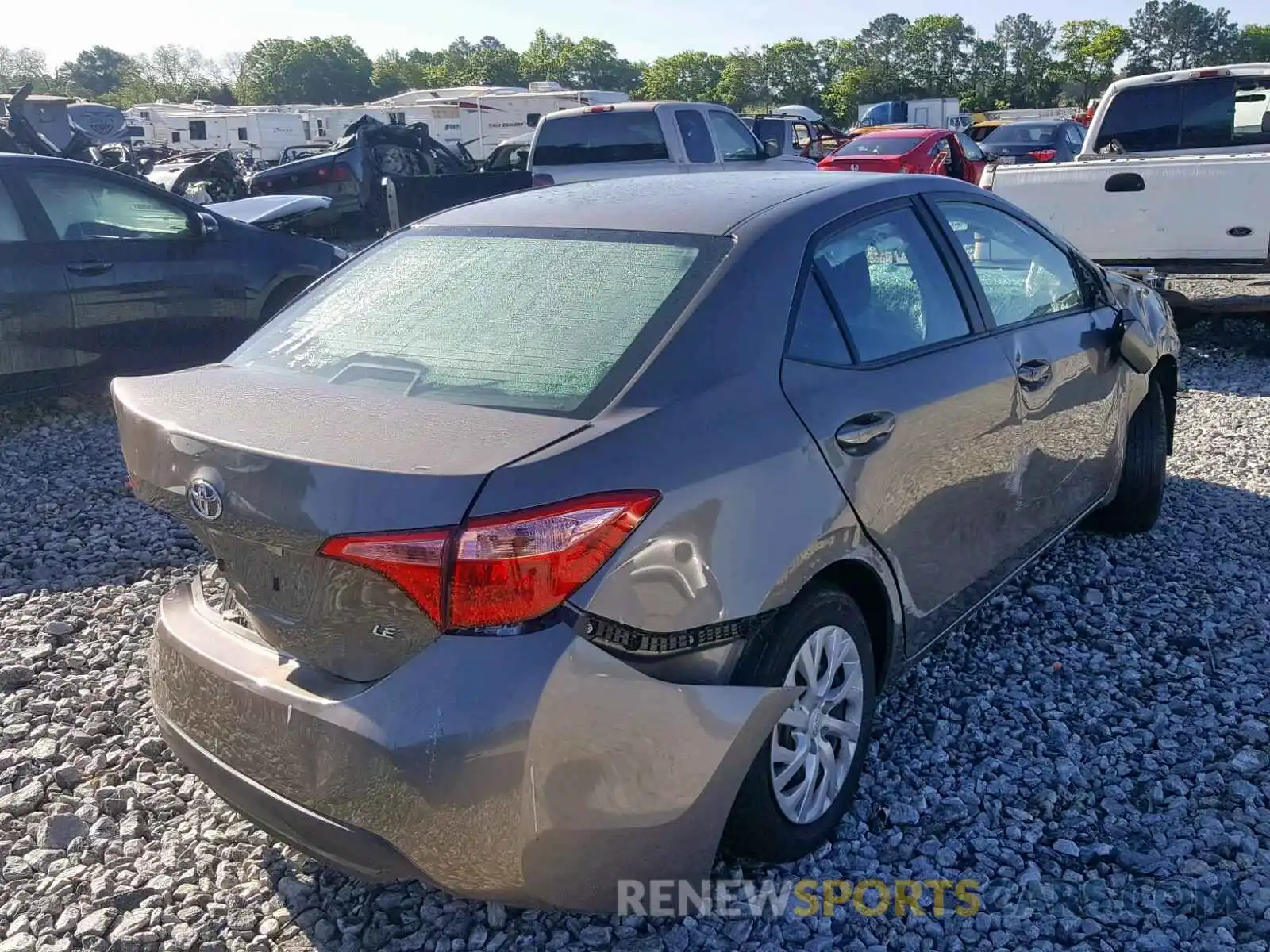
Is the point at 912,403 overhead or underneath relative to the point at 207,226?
underneath

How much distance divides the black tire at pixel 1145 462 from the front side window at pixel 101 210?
590cm

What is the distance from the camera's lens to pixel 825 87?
8219cm

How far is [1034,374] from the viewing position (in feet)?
11.7

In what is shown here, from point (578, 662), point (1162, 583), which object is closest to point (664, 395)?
point (578, 662)

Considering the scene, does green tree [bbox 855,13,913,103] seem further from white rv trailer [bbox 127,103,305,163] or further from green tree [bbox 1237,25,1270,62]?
white rv trailer [bbox 127,103,305,163]

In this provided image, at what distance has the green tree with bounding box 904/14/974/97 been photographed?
82.4 meters

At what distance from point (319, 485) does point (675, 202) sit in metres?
1.42

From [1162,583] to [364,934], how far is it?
3277 mm

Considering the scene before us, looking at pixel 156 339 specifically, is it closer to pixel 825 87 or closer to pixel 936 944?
pixel 936 944

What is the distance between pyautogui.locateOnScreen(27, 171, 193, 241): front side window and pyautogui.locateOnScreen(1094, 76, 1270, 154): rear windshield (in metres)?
7.48

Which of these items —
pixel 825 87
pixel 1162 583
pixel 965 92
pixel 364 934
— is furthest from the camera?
pixel 825 87

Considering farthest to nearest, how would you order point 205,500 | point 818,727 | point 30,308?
1. point 30,308
2. point 818,727
3. point 205,500

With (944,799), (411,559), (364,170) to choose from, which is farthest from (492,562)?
(364,170)

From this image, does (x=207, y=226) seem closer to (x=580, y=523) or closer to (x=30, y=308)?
(x=30, y=308)
